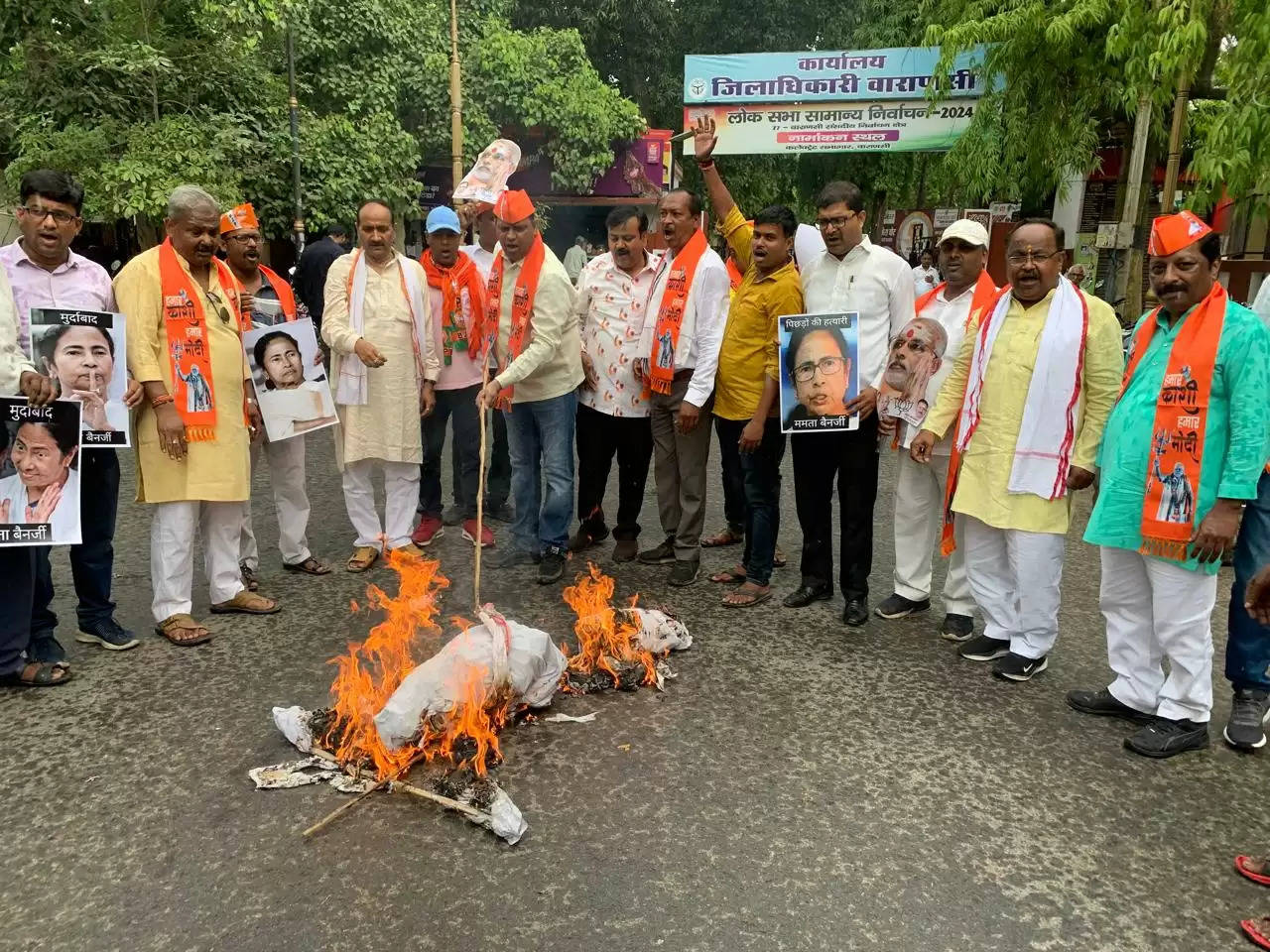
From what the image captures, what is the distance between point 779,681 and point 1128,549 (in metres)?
1.51

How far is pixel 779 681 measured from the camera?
4.20 meters

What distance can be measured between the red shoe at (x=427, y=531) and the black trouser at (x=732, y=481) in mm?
1934

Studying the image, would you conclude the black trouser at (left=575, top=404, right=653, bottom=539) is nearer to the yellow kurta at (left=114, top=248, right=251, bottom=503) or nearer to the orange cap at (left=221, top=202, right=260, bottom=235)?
the yellow kurta at (left=114, top=248, right=251, bottom=503)

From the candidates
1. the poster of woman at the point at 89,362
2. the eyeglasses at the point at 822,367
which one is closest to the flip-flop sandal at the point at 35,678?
the poster of woman at the point at 89,362

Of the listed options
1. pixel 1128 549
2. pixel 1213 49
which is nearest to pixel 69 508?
pixel 1128 549

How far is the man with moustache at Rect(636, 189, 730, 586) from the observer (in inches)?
209

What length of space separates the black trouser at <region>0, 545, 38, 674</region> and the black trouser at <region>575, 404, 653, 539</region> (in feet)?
9.87

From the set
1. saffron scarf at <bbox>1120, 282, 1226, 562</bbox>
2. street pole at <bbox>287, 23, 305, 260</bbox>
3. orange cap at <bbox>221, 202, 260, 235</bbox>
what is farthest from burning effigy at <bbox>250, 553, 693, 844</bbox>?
street pole at <bbox>287, 23, 305, 260</bbox>

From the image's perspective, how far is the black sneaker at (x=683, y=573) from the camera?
17.9 feet

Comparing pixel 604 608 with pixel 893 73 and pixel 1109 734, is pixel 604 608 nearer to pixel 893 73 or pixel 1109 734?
pixel 1109 734

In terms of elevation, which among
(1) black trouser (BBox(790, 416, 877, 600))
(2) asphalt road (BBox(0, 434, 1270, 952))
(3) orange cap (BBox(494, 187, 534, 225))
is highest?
(3) orange cap (BBox(494, 187, 534, 225))

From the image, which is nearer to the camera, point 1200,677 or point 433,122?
point 1200,677

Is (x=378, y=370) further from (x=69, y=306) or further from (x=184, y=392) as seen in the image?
(x=69, y=306)

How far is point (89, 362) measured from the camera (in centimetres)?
413
